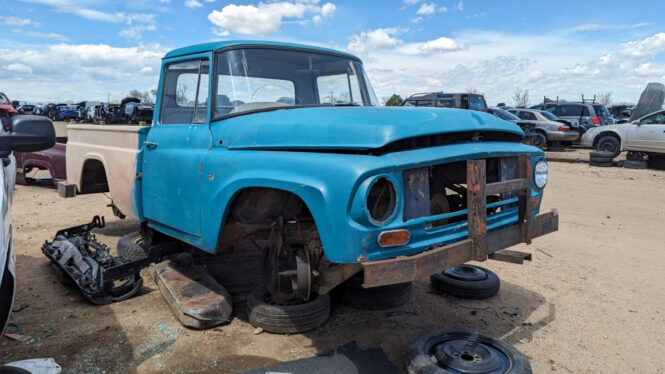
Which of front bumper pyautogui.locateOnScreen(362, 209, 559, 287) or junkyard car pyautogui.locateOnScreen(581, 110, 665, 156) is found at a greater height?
junkyard car pyautogui.locateOnScreen(581, 110, 665, 156)

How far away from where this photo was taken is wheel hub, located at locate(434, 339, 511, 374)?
2693mm

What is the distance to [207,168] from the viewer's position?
3.28 metres

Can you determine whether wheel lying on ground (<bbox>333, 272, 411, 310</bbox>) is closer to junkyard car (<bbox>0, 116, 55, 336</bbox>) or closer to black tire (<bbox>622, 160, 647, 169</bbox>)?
junkyard car (<bbox>0, 116, 55, 336</bbox>)

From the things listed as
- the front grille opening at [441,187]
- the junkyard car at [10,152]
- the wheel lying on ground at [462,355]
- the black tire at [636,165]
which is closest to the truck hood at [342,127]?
the front grille opening at [441,187]

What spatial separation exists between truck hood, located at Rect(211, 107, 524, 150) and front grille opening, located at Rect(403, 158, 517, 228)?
0.76 feet

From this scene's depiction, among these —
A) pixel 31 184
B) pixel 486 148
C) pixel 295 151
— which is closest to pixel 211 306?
pixel 295 151

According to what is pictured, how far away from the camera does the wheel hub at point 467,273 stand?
4.19 m

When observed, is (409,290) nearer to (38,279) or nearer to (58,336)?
(58,336)

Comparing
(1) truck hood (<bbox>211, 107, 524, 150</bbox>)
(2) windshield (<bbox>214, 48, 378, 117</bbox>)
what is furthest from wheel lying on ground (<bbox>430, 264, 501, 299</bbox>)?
(2) windshield (<bbox>214, 48, 378, 117</bbox>)

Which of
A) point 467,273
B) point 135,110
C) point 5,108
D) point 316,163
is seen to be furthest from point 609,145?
point 5,108

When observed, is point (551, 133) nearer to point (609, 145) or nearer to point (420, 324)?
point (609, 145)

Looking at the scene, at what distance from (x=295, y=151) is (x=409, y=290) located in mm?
1810

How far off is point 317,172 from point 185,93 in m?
1.94

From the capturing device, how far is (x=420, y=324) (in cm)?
363
